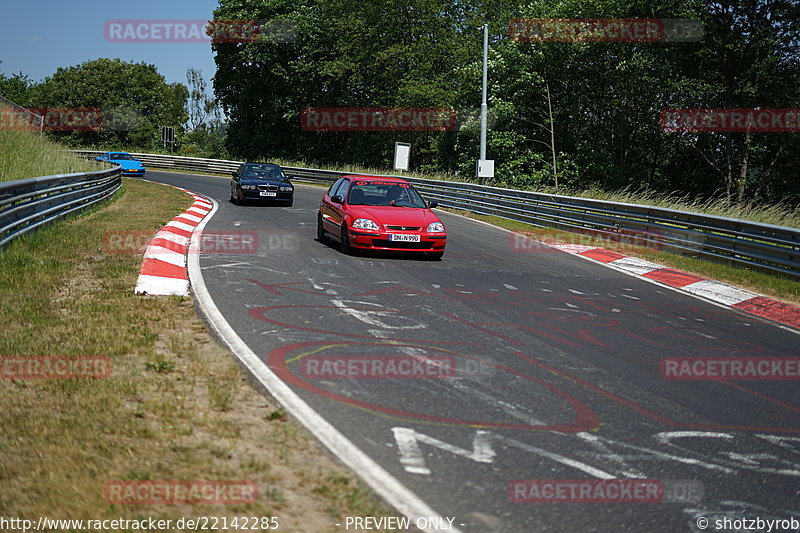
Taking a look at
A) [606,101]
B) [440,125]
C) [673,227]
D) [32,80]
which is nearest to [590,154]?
[606,101]

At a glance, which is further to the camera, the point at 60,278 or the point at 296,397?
the point at 60,278

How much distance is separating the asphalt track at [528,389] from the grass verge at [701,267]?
8.30 feet

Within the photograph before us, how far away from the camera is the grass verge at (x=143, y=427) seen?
354cm

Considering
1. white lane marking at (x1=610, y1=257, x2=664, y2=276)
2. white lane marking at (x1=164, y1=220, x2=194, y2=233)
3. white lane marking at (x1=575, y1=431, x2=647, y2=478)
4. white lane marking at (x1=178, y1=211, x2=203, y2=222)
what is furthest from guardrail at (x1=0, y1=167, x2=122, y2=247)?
white lane marking at (x1=610, y1=257, x2=664, y2=276)

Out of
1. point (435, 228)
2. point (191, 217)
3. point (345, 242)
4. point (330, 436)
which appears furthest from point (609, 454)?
point (191, 217)

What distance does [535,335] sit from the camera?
308 inches

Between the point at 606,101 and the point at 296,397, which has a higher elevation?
the point at 606,101

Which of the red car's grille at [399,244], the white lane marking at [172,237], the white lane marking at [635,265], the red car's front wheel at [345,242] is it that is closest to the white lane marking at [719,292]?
the white lane marking at [635,265]

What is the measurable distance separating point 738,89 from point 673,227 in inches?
871

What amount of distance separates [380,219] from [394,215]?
1.37 ft

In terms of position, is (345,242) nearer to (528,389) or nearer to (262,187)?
(528,389)

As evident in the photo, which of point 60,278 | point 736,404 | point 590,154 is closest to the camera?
point 736,404

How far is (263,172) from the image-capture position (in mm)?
24250

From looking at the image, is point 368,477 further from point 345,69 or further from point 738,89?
point 345,69
